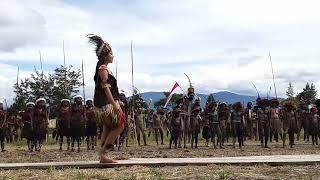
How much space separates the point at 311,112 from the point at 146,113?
918 centimetres

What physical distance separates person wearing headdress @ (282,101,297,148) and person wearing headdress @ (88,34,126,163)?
1186 centimetres

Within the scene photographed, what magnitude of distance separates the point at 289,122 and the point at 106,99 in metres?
12.3

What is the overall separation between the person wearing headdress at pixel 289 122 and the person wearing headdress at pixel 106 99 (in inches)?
467

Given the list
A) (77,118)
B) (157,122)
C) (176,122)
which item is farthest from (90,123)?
(157,122)

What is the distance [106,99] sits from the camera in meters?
9.61

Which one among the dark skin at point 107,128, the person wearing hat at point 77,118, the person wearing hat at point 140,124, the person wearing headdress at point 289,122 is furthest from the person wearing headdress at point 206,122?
the dark skin at point 107,128

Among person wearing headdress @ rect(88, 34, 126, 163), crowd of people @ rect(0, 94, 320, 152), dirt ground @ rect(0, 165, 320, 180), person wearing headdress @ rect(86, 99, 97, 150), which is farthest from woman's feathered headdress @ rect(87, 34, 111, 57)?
person wearing headdress @ rect(86, 99, 97, 150)

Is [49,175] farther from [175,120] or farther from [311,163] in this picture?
[175,120]

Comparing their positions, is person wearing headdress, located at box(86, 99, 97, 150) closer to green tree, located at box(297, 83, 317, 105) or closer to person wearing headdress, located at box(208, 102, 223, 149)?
person wearing headdress, located at box(208, 102, 223, 149)

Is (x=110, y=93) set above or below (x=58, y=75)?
below

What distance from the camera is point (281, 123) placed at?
2041 cm

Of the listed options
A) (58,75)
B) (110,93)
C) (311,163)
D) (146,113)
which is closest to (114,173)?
(110,93)

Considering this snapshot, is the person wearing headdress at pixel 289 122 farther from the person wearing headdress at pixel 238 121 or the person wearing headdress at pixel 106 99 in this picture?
the person wearing headdress at pixel 106 99

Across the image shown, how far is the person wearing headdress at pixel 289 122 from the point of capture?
2066cm
